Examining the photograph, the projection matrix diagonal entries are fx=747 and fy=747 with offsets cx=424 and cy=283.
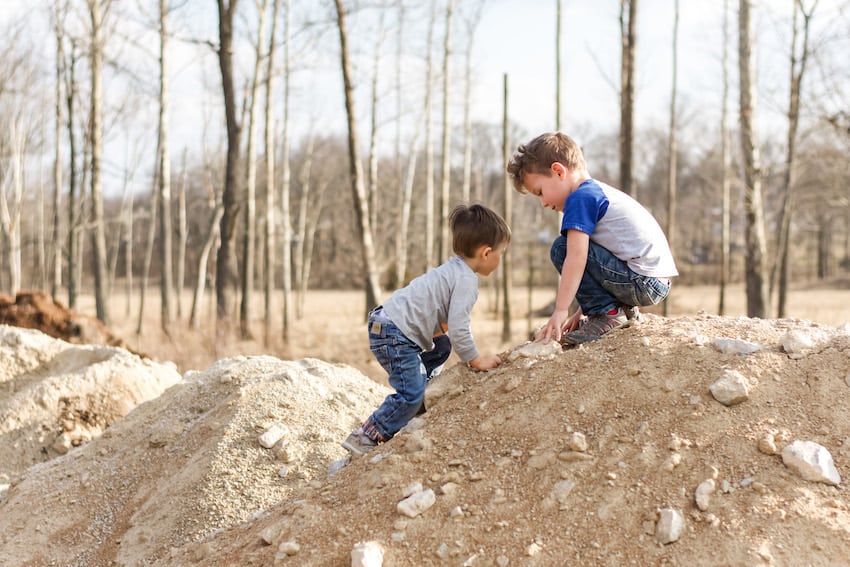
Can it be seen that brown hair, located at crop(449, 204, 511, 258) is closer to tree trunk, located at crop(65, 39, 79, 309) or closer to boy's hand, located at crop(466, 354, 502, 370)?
boy's hand, located at crop(466, 354, 502, 370)

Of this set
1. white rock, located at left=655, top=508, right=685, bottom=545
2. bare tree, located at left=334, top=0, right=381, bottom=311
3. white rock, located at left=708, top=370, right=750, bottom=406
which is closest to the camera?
white rock, located at left=655, top=508, right=685, bottom=545

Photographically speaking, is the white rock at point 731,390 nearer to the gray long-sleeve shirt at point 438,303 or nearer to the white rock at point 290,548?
the gray long-sleeve shirt at point 438,303

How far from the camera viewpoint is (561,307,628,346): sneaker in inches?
135

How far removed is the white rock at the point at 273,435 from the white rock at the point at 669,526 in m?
2.32

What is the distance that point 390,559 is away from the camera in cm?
238

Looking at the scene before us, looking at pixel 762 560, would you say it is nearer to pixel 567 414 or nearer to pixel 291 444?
pixel 567 414

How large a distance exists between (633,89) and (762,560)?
29.4 ft

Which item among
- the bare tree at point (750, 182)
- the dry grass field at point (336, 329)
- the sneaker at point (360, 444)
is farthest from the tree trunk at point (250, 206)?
the sneaker at point (360, 444)

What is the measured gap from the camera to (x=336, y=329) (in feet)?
59.9

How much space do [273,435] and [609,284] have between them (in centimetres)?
197

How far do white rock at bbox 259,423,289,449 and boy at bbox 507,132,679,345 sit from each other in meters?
1.59

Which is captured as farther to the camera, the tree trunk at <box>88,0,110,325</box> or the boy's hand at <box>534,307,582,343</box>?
the tree trunk at <box>88,0,110,325</box>

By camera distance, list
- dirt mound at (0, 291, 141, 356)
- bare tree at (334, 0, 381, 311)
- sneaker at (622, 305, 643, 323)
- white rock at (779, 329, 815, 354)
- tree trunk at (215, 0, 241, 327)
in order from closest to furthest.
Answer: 1. white rock at (779, 329, 815, 354)
2. sneaker at (622, 305, 643, 323)
3. dirt mound at (0, 291, 141, 356)
4. bare tree at (334, 0, 381, 311)
5. tree trunk at (215, 0, 241, 327)

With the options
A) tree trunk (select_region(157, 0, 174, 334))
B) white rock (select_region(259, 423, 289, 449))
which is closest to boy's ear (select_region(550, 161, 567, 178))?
white rock (select_region(259, 423, 289, 449))
